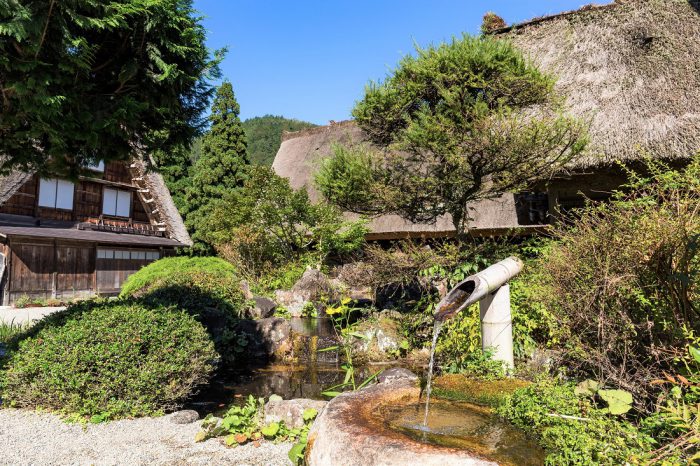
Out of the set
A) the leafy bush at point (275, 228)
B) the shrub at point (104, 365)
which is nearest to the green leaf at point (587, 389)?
the shrub at point (104, 365)

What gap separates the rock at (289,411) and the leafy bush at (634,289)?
2546mm

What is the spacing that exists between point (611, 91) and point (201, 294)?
33.4 feet

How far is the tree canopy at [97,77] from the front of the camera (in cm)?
376

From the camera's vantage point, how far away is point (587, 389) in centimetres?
324

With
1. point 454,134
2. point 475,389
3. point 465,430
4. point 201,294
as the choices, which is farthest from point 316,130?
point 465,430

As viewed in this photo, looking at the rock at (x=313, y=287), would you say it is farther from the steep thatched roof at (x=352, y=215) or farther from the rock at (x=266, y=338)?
the rock at (x=266, y=338)

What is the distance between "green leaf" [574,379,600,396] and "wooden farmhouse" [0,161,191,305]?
1406 cm

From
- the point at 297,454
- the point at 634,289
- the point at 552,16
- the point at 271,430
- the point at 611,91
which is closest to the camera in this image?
the point at 297,454

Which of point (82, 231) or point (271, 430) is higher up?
point (82, 231)

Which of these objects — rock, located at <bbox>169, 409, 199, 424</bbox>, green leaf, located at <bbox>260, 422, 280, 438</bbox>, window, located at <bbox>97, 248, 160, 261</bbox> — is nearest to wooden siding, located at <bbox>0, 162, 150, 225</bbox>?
window, located at <bbox>97, 248, 160, 261</bbox>

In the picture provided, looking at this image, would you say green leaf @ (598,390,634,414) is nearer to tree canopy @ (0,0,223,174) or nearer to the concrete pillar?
the concrete pillar

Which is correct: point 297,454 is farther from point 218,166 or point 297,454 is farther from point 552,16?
point 218,166

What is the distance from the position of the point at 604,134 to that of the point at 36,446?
1065 cm

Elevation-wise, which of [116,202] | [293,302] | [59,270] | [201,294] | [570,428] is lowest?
[570,428]
